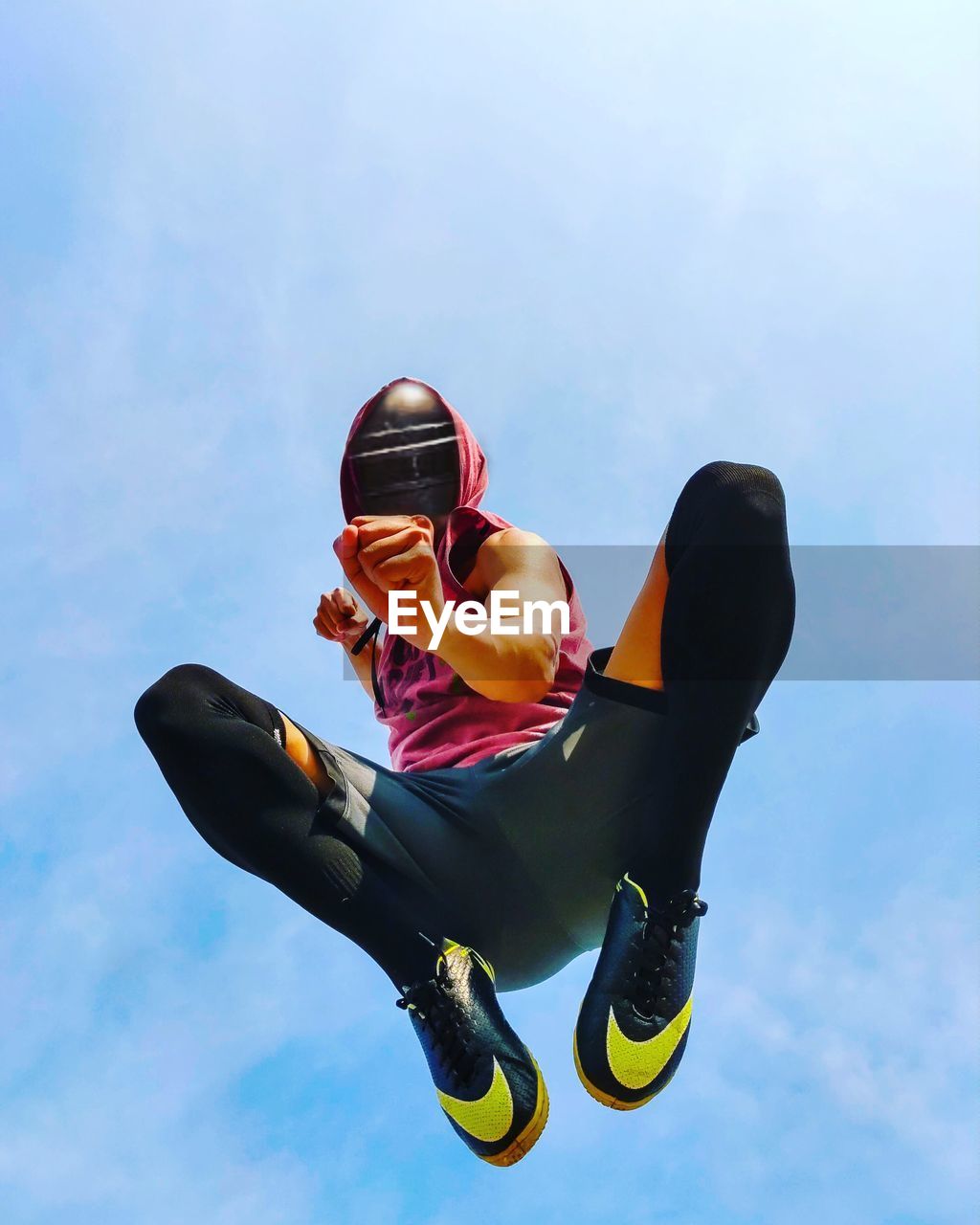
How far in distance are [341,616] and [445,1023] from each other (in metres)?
1.35

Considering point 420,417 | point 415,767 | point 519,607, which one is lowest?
point 415,767

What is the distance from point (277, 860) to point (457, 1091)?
2.13 ft

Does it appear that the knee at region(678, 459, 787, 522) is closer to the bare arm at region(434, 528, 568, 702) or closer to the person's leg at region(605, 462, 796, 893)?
the person's leg at region(605, 462, 796, 893)

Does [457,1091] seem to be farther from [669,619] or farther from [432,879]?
[669,619]

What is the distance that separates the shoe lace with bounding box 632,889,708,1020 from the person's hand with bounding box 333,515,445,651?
87 centimetres

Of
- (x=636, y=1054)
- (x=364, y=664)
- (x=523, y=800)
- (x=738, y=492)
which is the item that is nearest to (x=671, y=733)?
(x=523, y=800)

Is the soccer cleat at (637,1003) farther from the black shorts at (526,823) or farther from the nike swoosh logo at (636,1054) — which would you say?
the black shorts at (526,823)

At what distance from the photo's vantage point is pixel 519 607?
3.04 meters

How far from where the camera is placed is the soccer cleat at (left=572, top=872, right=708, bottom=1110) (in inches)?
103

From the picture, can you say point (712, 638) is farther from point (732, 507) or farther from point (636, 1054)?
point (636, 1054)

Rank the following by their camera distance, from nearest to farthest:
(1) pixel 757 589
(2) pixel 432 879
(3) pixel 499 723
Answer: (1) pixel 757 589, (2) pixel 432 879, (3) pixel 499 723

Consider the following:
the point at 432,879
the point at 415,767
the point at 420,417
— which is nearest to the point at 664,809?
the point at 432,879

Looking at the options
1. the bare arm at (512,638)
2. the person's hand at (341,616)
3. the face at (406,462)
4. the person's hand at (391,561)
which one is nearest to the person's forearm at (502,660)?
the bare arm at (512,638)

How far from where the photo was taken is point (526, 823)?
9.64 ft
